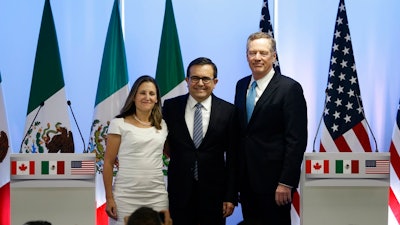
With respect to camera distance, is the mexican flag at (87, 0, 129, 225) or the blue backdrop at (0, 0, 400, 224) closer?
the mexican flag at (87, 0, 129, 225)

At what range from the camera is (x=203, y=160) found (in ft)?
10.8

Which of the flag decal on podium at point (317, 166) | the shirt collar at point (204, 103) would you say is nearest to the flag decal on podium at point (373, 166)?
the flag decal on podium at point (317, 166)

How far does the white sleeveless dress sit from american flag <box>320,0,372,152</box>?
2399 mm

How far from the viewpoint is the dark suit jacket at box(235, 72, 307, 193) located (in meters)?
3.35

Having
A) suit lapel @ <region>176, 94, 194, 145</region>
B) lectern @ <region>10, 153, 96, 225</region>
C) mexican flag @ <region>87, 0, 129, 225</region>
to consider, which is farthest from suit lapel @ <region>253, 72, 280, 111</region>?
mexican flag @ <region>87, 0, 129, 225</region>

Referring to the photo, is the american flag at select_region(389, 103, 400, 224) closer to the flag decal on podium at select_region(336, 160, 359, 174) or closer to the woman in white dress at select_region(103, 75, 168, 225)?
the flag decal on podium at select_region(336, 160, 359, 174)

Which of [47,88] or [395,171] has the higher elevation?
[47,88]

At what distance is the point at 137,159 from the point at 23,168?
0.86m

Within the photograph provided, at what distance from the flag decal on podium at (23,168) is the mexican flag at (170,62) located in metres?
1.86

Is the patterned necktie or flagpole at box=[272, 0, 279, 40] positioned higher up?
flagpole at box=[272, 0, 279, 40]

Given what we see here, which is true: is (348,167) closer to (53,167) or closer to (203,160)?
(203,160)

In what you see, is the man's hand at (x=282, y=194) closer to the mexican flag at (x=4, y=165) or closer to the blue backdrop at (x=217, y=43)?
the blue backdrop at (x=217, y=43)

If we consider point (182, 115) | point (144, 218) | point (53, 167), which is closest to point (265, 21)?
point (182, 115)

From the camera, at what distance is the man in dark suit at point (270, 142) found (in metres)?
3.34
